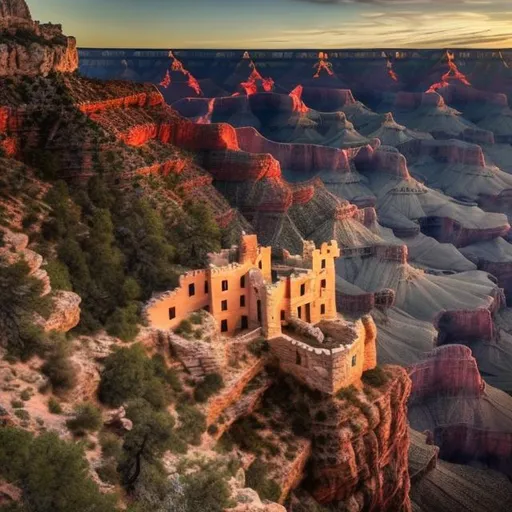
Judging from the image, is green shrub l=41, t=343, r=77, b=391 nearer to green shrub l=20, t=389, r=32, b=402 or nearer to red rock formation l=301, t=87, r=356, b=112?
green shrub l=20, t=389, r=32, b=402

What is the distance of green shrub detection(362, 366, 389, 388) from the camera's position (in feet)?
123

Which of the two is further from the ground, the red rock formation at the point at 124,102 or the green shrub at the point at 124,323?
the red rock formation at the point at 124,102

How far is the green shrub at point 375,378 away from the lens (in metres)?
37.6

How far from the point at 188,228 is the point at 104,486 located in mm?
23668

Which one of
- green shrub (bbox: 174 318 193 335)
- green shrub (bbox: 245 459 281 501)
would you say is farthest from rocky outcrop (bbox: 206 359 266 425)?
green shrub (bbox: 174 318 193 335)

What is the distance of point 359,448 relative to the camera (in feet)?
117

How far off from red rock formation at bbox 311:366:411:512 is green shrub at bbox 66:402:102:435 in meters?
11.3

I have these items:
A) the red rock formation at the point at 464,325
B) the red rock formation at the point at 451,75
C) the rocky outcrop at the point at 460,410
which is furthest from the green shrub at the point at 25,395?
the red rock formation at the point at 451,75

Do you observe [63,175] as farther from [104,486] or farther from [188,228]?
[104,486]

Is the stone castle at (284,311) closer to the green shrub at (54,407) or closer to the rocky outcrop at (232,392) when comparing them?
the rocky outcrop at (232,392)

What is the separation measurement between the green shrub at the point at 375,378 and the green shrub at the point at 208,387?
753 cm

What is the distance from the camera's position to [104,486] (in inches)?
983

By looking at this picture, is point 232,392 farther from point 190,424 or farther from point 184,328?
point 184,328

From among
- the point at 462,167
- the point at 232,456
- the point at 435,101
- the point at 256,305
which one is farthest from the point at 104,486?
the point at 435,101
